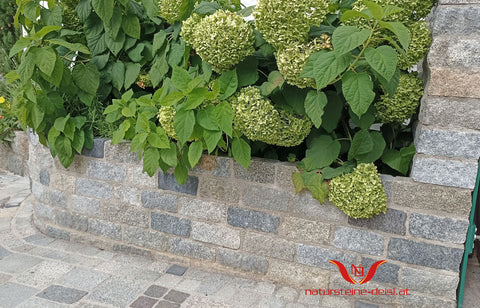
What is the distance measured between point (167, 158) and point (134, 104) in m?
0.42

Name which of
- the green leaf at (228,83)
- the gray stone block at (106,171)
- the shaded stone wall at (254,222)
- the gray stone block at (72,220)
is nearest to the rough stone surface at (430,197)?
the shaded stone wall at (254,222)

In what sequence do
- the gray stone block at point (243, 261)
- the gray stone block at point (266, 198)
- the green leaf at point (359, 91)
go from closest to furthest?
the green leaf at point (359, 91) < the gray stone block at point (266, 198) < the gray stone block at point (243, 261)

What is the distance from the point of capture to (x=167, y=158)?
2.22 m

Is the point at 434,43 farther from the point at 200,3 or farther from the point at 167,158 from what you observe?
the point at 167,158

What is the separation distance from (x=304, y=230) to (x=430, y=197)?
0.63 m

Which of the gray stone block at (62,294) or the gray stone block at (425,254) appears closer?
the gray stone block at (425,254)

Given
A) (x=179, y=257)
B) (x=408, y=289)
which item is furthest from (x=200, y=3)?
(x=408, y=289)

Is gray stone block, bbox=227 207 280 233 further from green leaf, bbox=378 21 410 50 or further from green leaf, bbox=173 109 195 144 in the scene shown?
green leaf, bbox=378 21 410 50

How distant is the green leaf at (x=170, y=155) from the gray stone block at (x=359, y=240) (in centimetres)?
92

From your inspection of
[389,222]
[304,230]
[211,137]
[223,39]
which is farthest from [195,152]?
[389,222]

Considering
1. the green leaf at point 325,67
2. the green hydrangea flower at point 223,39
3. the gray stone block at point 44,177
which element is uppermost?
the green hydrangea flower at point 223,39

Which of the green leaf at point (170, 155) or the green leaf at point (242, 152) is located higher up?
the green leaf at point (242, 152)

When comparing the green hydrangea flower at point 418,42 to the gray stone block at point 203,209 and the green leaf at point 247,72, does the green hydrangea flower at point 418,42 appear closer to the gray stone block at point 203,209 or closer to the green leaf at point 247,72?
the green leaf at point 247,72

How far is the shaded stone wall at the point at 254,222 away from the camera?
1.96 meters
